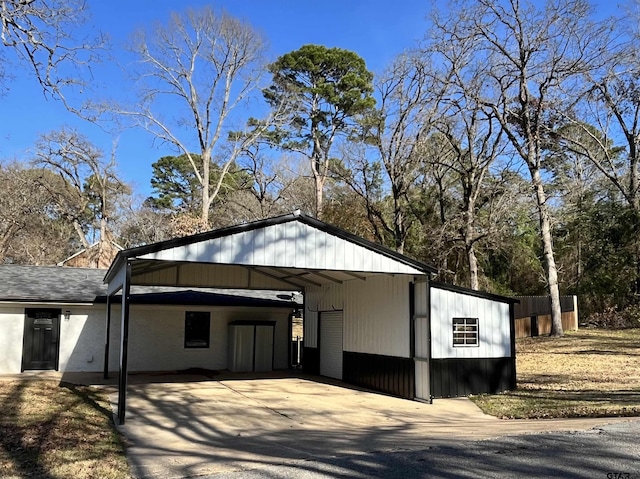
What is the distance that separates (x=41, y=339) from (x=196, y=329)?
4.58m

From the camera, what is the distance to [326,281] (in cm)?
1662

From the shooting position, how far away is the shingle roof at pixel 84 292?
16.5 meters

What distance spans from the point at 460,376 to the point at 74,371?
11271 mm

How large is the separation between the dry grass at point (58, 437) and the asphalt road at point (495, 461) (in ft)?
5.49

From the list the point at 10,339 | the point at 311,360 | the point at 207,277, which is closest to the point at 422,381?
the point at 311,360

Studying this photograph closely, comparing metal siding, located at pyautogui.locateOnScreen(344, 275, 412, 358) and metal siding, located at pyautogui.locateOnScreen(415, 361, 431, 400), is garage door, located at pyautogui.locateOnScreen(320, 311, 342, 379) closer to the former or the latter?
metal siding, located at pyautogui.locateOnScreen(344, 275, 412, 358)

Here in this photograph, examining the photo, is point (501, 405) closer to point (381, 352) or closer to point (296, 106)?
point (381, 352)

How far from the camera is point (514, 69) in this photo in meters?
23.9

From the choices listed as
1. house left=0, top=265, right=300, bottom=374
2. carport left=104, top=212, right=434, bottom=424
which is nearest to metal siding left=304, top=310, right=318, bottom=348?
carport left=104, top=212, right=434, bottom=424

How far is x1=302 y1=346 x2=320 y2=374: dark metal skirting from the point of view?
1753 centimetres

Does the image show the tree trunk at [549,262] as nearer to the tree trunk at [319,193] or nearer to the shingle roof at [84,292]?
the shingle roof at [84,292]

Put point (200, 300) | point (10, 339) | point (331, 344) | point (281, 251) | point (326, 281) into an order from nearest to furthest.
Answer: point (281, 251), point (10, 339), point (326, 281), point (331, 344), point (200, 300)

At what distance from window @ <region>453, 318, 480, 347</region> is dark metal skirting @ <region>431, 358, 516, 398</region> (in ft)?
1.32

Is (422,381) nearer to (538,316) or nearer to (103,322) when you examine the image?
(103,322)
